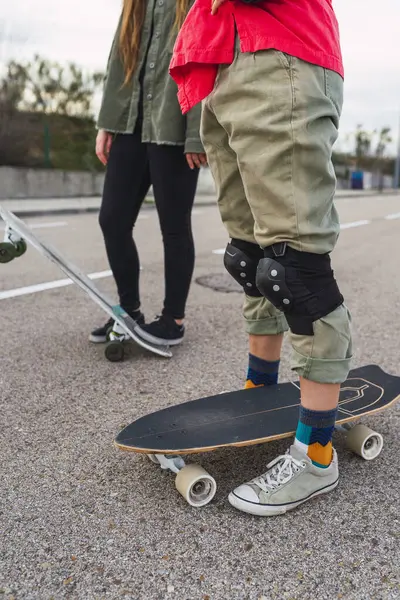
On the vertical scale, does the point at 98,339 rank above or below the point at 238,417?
below

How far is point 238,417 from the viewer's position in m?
1.86

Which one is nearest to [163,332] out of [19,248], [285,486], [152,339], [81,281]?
[152,339]

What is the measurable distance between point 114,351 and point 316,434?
132 cm

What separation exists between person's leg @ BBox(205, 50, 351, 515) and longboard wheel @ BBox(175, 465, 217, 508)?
0.24 feet

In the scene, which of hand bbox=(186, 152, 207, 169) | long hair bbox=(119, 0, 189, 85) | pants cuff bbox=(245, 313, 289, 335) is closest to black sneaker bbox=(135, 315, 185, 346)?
hand bbox=(186, 152, 207, 169)

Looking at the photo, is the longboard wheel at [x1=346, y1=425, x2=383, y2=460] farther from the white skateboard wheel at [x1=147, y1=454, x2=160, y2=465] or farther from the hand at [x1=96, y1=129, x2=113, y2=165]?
the hand at [x1=96, y1=129, x2=113, y2=165]

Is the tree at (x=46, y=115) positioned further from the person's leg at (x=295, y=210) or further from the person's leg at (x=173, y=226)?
the person's leg at (x=295, y=210)

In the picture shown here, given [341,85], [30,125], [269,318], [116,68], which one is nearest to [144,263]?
[116,68]

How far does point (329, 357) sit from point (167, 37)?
68.5 inches

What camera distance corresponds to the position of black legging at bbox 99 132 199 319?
268 centimetres

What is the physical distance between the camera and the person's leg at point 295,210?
1.48m

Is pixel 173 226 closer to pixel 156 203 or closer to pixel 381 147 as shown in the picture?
pixel 156 203

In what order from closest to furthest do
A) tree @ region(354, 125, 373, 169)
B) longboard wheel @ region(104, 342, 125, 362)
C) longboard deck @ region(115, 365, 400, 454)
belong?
1. longboard deck @ region(115, 365, 400, 454)
2. longboard wheel @ region(104, 342, 125, 362)
3. tree @ region(354, 125, 373, 169)

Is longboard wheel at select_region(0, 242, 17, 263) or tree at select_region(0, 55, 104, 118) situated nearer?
longboard wheel at select_region(0, 242, 17, 263)
